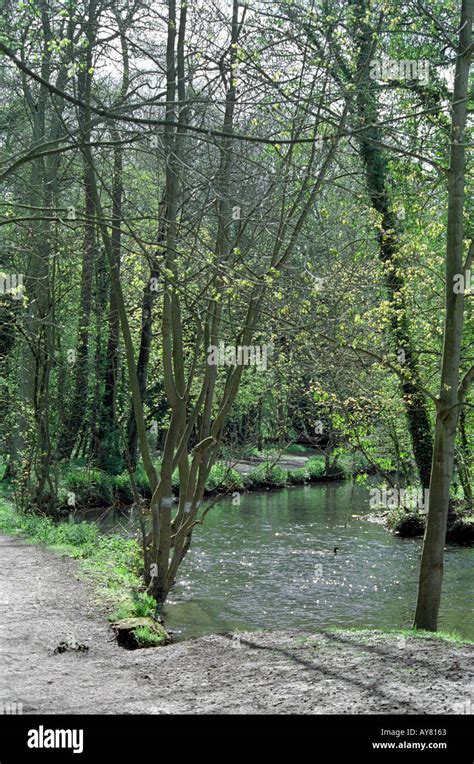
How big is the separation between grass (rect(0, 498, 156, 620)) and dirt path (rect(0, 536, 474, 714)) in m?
0.84

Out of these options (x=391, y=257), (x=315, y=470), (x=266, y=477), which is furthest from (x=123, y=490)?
(x=391, y=257)

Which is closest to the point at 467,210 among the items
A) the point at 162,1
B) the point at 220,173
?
the point at 162,1

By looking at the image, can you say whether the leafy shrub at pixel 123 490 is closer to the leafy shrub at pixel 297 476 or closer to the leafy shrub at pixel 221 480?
the leafy shrub at pixel 221 480

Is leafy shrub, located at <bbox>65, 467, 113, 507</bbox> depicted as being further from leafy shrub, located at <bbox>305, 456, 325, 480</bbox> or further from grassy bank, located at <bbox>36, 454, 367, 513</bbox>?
leafy shrub, located at <bbox>305, 456, 325, 480</bbox>

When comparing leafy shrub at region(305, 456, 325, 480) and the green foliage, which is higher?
the green foliage

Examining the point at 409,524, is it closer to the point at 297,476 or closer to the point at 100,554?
the point at 100,554

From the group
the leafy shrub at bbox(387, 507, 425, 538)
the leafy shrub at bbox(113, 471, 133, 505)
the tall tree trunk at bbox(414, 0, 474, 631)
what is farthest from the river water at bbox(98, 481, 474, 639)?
the leafy shrub at bbox(113, 471, 133, 505)

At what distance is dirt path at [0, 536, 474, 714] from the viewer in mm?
6102

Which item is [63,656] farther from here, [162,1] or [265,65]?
[162,1]

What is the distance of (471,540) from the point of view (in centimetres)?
2041

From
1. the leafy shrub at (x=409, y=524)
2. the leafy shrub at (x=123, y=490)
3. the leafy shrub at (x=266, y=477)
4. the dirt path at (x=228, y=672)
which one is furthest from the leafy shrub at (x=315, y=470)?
the dirt path at (x=228, y=672)

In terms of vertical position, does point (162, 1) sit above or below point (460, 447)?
above

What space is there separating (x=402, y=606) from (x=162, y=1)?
993cm
